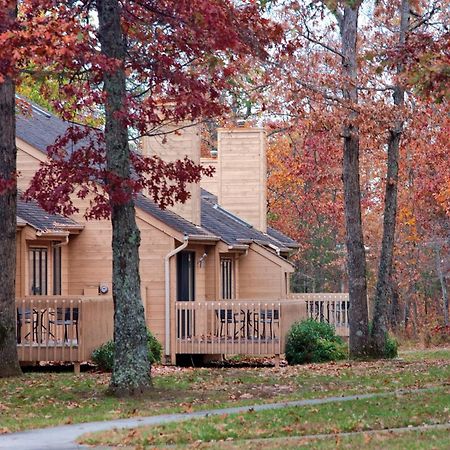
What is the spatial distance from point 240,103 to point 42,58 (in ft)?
24.1

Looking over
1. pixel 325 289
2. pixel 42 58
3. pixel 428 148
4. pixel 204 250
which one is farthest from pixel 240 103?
pixel 325 289

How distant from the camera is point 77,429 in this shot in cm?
1447

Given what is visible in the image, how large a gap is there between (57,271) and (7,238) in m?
7.60

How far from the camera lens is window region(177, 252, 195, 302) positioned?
103 feet

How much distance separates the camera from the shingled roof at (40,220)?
90.0ft

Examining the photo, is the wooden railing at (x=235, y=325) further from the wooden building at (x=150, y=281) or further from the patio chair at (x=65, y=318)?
the patio chair at (x=65, y=318)

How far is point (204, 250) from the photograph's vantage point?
108ft

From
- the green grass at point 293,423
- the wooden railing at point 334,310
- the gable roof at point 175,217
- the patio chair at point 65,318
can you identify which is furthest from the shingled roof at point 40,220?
the green grass at point 293,423

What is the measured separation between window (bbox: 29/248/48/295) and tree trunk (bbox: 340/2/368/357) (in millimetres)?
7484

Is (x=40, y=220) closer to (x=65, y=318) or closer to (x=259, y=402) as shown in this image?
(x=65, y=318)

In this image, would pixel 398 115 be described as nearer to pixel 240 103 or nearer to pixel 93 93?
pixel 240 103

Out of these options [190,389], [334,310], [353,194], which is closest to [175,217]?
[353,194]

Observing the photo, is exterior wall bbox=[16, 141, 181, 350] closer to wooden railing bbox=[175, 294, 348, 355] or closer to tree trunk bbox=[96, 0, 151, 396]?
wooden railing bbox=[175, 294, 348, 355]

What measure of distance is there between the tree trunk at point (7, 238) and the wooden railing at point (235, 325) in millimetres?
7823
